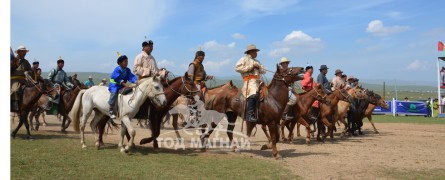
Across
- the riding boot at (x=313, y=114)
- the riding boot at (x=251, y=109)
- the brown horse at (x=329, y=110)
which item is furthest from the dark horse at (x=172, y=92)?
the brown horse at (x=329, y=110)

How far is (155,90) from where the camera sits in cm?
927

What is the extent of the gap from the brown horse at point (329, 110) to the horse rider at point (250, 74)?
4887 millimetres

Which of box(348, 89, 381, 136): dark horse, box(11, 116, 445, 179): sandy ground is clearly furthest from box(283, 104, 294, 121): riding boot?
box(348, 89, 381, 136): dark horse

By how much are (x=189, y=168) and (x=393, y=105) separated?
102 feet

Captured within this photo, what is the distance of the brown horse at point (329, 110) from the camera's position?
14.2m

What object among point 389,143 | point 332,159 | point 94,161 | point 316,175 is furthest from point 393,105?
point 94,161

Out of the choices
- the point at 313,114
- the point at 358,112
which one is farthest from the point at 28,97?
the point at 358,112

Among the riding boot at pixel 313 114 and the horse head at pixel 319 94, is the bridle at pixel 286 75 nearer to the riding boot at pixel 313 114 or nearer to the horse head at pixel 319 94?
the horse head at pixel 319 94

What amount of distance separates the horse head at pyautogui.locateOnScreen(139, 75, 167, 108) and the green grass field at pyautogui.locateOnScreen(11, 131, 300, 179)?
55.2 inches

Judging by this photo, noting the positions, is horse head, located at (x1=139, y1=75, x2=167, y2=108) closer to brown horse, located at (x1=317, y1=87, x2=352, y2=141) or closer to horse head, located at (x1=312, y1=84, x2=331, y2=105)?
horse head, located at (x1=312, y1=84, x2=331, y2=105)

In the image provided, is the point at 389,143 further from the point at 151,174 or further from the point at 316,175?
the point at 151,174

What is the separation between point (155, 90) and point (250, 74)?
2674 mm

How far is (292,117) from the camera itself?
43.4ft

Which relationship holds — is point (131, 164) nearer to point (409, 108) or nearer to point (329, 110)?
point (329, 110)
